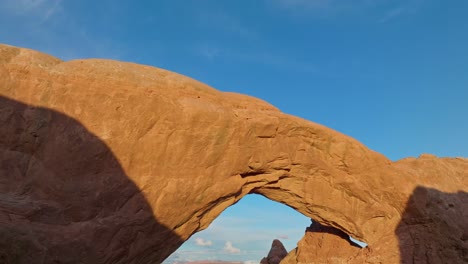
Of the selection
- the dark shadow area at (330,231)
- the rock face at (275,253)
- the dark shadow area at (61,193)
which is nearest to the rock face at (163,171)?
the dark shadow area at (61,193)

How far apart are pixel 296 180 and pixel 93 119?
8.40m

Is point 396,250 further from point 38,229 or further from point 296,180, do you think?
point 38,229

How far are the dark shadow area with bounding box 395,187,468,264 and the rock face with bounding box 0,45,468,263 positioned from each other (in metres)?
0.04

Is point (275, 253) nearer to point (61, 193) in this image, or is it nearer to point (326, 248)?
point (326, 248)

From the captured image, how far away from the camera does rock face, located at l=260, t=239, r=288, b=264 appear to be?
1009 inches

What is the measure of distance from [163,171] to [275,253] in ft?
55.0

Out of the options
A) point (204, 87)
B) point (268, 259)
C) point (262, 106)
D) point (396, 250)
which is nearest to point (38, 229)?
point (204, 87)

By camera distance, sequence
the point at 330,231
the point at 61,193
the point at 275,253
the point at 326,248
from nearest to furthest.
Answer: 1. the point at 61,193
2. the point at 326,248
3. the point at 330,231
4. the point at 275,253

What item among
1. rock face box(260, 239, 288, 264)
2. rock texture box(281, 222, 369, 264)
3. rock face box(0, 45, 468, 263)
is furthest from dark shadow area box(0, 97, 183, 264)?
rock face box(260, 239, 288, 264)

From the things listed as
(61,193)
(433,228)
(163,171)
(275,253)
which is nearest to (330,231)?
(433,228)

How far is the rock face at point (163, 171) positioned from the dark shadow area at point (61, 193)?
3 cm

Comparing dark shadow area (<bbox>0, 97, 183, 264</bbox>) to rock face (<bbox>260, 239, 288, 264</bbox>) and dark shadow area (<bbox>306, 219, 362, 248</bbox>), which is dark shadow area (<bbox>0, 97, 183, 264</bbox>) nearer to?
dark shadow area (<bbox>306, 219, 362, 248</bbox>)

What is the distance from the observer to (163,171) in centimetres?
1198

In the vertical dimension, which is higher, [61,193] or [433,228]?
[433,228]
